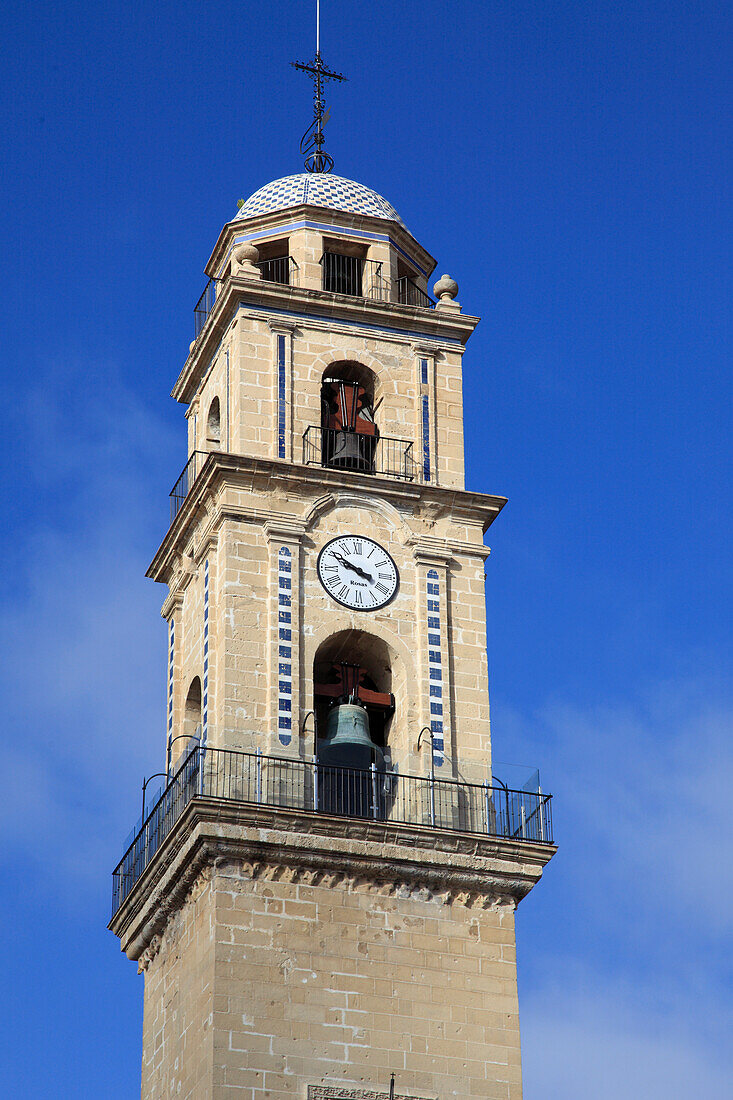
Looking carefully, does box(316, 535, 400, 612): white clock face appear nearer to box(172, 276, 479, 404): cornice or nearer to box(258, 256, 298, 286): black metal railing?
box(172, 276, 479, 404): cornice

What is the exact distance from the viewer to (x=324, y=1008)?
35.8 metres

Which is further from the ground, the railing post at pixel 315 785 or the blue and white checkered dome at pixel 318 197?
the blue and white checkered dome at pixel 318 197

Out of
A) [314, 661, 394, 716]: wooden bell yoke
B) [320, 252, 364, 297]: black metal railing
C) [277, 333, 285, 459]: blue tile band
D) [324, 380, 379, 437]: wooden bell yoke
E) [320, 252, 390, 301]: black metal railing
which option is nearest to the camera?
[314, 661, 394, 716]: wooden bell yoke

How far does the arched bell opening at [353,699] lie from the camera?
3862 cm

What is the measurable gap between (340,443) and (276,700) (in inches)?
219

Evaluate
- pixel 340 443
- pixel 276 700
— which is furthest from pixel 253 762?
pixel 340 443

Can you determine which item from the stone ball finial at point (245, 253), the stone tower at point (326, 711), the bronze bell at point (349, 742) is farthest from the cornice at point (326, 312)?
the bronze bell at point (349, 742)

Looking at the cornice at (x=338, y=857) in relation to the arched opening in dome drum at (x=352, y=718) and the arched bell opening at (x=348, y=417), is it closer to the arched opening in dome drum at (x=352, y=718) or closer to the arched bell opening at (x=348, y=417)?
the arched opening in dome drum at (x=352, y=718)

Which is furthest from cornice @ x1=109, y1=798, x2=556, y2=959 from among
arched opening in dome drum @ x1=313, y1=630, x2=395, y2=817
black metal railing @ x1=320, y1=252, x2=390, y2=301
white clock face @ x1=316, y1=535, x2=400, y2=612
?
black metal railing @ x1=320, y1=252, x2=390, y2=301

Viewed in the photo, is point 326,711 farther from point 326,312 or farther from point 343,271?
point 343,271

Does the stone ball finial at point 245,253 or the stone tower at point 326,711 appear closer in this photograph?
the stone tower at point 326,711

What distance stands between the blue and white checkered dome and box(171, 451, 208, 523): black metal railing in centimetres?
498

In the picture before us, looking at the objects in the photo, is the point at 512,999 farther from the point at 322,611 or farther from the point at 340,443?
the point at 340,443

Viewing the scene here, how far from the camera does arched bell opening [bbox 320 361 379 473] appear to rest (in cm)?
4181
